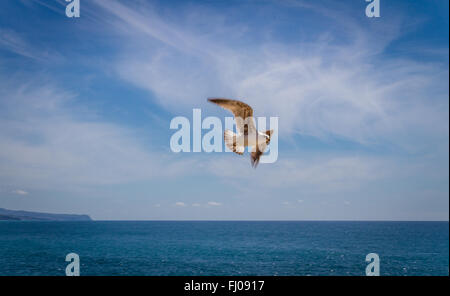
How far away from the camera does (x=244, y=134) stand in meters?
4.79

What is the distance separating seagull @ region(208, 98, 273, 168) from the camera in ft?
14.3

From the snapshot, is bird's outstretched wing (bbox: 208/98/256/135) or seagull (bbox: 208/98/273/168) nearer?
seagull (bbox: 208/98/273/168)

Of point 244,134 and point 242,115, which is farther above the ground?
point 242,115

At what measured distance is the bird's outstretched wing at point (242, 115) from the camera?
4.57 metres

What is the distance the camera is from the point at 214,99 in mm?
Result: 4309

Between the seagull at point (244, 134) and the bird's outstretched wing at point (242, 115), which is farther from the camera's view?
the bird's outstretched wing at point (242, 115)

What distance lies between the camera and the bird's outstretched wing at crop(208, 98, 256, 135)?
4.57m

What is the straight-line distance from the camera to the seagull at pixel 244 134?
435cm

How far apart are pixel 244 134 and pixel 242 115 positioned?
29 cm
